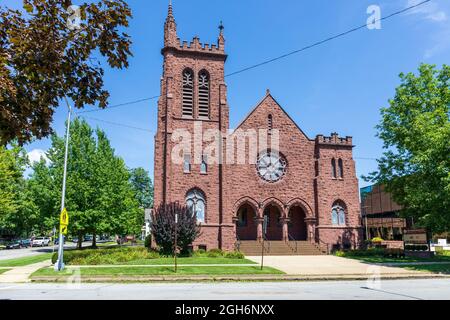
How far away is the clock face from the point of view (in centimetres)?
3612

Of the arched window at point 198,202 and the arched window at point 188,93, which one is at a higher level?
the arched window at point 188,93

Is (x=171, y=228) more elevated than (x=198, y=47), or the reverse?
(x=198, y=47)

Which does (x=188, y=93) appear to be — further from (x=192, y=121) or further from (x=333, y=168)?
(x=333, y=168)

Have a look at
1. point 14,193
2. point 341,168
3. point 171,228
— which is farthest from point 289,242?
point 14,193

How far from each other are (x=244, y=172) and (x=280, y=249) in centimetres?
761

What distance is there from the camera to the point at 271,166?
36.4 meters

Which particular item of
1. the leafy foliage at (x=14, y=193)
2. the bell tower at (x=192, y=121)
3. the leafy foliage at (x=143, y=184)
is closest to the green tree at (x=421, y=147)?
the bell tower at (x=192, y=121)

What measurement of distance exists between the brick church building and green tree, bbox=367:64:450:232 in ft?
20.1

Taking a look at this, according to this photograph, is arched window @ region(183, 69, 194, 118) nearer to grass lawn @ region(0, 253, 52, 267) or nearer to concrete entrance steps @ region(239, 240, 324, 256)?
concrete entrance steps @ region(239, 240, 324, 256)

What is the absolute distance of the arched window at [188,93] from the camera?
35.0m

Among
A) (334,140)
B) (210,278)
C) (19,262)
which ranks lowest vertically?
(19,262)

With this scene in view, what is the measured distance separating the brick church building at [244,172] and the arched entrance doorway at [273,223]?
0.10m

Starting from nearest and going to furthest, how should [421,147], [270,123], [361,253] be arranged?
1. [421,147]
2. [361,253]
3. [270,123]

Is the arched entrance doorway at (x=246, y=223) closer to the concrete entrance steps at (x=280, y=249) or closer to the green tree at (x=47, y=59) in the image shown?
the concrete entrance steps at (x=280, y=249)
